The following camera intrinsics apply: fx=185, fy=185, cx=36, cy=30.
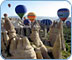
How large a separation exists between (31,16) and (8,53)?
3.57 m

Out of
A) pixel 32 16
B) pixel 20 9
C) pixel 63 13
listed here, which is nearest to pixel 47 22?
pixel 32 16

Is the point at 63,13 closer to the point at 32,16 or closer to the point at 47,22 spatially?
the point at 32,16

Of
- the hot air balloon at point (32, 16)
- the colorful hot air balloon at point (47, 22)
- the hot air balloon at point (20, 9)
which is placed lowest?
the colorful hot air balloon at point (47, 22)

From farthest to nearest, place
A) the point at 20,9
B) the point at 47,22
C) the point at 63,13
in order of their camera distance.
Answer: the point at 47,22 → the point at 63,13 → the point at 20,9

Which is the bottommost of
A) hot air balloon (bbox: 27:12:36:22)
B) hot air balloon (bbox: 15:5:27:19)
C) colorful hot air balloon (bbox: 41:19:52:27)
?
colorful hot air balloon (bbox: 41:19:52:27)

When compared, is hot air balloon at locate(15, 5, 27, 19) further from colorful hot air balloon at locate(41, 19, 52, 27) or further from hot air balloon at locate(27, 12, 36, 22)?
colorful hot air balloon at locate(41, 19, 52, 27)

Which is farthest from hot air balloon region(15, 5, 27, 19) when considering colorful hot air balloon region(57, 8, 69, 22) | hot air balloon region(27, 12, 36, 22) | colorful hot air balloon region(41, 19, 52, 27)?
colorful hot air balloon region(41, 19, 52, 27)

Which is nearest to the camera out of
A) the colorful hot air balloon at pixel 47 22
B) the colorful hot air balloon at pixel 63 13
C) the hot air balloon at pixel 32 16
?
the colorful hot air balloon at pixel 63 13

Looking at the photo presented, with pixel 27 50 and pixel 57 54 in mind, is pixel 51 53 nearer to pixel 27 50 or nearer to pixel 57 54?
pixel 57 54

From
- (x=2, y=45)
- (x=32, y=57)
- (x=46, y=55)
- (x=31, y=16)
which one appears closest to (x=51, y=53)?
(x=46, y=55)

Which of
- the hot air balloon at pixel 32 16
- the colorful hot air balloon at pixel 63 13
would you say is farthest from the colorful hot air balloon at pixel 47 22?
the colorful hot air balloon at pixel 63 13

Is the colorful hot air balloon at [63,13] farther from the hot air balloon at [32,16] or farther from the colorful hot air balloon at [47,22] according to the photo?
the colorful hot air balloon at [47,22]

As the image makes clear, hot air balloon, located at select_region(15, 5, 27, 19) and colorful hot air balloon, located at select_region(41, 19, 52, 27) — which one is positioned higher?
hot air balloon, located at select_region(15, 5, 27, 19)

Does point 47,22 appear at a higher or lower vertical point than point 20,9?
lower
